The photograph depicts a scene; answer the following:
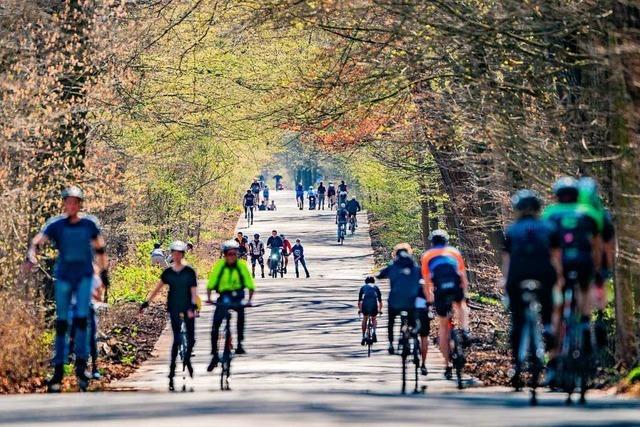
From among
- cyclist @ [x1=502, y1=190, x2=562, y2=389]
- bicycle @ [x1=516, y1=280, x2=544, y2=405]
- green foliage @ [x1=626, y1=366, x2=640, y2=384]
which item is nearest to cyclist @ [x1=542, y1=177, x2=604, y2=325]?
cyclist @ [x1=502, y1=190, x2=562, y2=389]

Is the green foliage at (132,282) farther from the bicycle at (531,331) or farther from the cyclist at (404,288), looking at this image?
the bicycle at (531,331)

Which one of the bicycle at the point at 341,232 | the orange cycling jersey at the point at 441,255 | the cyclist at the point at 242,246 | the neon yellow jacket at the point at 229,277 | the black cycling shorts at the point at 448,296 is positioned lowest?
the black cycling shorts at the point at 448,296

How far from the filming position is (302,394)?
49.3 feet

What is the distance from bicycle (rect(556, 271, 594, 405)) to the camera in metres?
12.5

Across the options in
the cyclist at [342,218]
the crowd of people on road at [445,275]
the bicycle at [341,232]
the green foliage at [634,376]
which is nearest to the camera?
the crowd of people on road at [445,275]

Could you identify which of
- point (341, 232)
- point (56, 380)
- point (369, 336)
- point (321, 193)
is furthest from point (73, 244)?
point (321, 193)

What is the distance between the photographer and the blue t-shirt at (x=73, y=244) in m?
15.2

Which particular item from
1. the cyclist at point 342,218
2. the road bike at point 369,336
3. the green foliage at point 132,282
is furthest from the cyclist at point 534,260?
the cyclist at point 342,218

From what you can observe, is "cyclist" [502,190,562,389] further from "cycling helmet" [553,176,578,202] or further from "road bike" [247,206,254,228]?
"road bike" [247,206,254,228]

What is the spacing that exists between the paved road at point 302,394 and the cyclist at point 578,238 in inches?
41.4

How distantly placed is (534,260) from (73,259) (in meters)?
5.13

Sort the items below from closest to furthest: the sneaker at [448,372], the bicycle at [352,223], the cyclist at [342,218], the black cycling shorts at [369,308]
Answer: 1. the sneaker at [448,372]
2. the black cycling shorts at [369,308]
3. the cyclist at [342,218]
4. the bicycle at [352,223]

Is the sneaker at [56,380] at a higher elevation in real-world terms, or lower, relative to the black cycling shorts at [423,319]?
lower

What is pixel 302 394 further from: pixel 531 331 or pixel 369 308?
pixel 369 308
